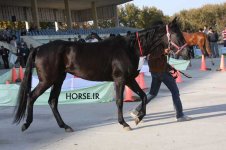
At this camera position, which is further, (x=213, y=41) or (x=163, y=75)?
(x=213, y=41)

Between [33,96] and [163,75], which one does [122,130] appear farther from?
[33,96]

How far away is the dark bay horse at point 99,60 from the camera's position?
23.3 ft

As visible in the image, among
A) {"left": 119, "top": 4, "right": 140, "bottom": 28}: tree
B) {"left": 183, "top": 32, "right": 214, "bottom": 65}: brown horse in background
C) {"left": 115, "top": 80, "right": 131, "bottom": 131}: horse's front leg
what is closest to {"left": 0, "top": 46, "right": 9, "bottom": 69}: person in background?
{"left": 183, "top": 32, "right": 214, "bottom": 65}: brown horse in background

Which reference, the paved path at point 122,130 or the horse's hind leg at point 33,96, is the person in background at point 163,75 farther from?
the horse's hind leg at point 33,96

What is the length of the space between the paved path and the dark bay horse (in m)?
0.32

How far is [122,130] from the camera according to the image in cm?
710

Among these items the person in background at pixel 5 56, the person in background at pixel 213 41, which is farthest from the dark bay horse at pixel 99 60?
the person in background at pixel 5 56

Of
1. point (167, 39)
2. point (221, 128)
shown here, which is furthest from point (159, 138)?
point (167, 39)

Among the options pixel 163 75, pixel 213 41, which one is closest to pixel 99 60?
pixel 163 75

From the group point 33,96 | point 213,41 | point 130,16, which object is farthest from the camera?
point 130,16

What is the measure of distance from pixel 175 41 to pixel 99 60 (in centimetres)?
131

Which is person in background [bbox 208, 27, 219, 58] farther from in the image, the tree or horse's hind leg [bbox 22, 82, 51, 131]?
the tree

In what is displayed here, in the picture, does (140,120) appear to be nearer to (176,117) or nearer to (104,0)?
(176,117)

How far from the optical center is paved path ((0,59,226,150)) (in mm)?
6148
